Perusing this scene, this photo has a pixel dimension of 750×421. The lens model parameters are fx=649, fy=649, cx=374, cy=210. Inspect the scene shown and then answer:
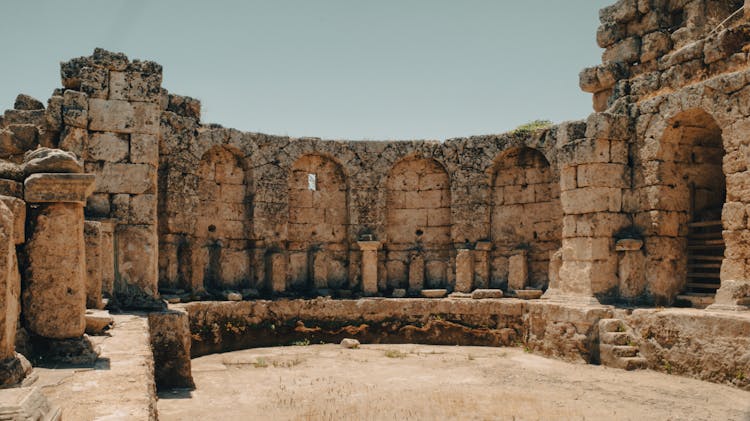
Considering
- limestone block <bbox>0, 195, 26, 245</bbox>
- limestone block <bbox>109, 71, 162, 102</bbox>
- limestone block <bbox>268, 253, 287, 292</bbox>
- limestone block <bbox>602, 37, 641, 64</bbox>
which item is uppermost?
limestone block <bbox>602, 37, 641, 64</bbox>

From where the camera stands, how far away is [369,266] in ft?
49.9

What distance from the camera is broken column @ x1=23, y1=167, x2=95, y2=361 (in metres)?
5.34

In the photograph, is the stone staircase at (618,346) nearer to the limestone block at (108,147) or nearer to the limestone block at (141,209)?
the limestone block at (141,209)

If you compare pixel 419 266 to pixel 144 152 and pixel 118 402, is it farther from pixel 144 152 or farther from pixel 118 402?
pixel 118 402

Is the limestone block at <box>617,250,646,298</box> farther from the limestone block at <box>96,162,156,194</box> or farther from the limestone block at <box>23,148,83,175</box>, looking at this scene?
the limestone block at <box>23,148,83,175</box>

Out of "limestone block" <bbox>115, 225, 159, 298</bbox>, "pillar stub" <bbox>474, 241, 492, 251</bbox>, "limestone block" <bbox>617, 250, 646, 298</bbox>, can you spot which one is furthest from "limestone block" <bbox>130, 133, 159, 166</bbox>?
"limestone block" <bbox>617, 250, 646, 298</bbox>

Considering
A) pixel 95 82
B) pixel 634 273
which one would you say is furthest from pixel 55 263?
pixel 634 273

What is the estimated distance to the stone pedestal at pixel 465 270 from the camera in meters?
15.0

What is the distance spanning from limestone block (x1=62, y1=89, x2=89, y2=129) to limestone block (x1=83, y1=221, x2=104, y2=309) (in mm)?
2077

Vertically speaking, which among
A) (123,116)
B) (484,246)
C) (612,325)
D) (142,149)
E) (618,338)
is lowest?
(618,338)

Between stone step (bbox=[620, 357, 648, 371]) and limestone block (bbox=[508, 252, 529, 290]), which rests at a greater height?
limestone block (bbox=[508, 252, 529, 290])

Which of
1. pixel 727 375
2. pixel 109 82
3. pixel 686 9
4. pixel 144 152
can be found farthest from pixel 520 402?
pixel 686 9

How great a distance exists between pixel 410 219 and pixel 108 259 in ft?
27.5

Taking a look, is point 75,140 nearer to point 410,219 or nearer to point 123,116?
point 123,116
